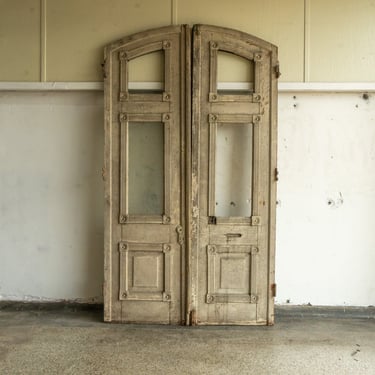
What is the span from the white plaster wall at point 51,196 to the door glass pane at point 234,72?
115cm

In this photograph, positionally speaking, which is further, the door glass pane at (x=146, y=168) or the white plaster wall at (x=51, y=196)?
the white plaster wall at (x=51, y=196)

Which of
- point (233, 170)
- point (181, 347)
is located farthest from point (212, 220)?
point (181, 347)

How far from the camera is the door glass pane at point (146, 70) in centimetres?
371

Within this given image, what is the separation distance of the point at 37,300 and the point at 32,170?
4.10 ft

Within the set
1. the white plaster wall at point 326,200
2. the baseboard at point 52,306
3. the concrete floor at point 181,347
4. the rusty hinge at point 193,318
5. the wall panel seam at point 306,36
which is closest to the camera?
the concrete floor at point 181,347

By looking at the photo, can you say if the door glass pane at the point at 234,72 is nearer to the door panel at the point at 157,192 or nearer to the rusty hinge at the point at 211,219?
the door panel at the point at 157,192

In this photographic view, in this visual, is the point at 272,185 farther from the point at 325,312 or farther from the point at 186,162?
the point at 325,312

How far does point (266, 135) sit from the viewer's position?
3.64m

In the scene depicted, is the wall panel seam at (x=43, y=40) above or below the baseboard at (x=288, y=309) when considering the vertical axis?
above

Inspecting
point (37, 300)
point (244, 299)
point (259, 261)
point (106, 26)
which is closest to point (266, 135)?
point (259, 261)

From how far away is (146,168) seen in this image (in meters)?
3.72

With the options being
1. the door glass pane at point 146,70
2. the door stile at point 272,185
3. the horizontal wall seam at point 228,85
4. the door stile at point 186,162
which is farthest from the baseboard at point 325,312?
the door glass pane at point 146,70

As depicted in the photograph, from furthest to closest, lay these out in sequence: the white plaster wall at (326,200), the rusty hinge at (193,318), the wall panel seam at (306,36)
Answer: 1. the white plaster wall at (326,200)
2. the wall panel seam at (306,36)
3. the rusty hinge at (193,318)

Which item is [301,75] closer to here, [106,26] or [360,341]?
[106,26]
